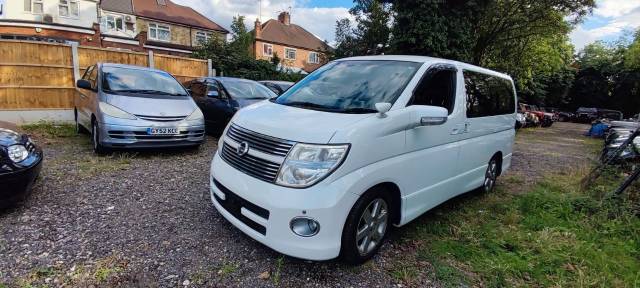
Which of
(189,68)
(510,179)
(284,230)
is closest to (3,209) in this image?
(284,230)

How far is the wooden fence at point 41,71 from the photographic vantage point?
25.1 feet

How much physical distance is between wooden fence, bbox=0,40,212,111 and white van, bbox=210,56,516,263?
763 cm

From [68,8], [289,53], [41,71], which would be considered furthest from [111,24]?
[41,71]

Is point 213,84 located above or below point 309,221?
above

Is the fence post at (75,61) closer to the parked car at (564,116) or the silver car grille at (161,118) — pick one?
the silver car grille at (161,118)

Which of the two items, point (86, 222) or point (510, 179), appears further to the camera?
point (510, 179)

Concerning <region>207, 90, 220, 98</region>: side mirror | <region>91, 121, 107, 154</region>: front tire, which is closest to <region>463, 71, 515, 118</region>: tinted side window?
<region>207, 90, 220, 98</region>: side mirror

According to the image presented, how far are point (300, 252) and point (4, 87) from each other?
8897 mm

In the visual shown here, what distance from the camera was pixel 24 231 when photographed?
9.92ft

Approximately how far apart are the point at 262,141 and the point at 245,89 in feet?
18.8

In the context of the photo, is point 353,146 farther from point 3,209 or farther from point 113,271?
point 3,209

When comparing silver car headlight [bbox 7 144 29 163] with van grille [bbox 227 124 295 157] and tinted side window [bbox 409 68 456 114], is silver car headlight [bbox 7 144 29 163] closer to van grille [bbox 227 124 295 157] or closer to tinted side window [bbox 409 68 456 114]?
van grille [bbox 227 124 295 157]

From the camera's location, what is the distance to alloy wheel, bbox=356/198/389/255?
2740 mm

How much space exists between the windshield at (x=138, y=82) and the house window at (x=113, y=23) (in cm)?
2520
